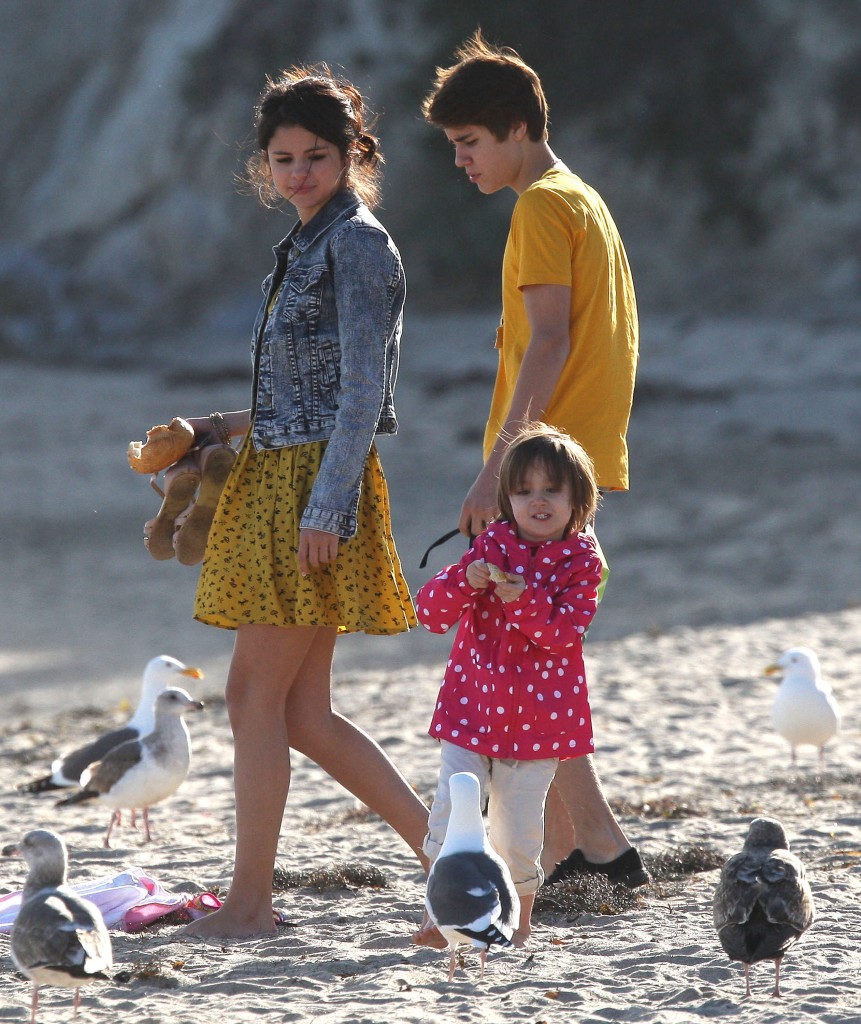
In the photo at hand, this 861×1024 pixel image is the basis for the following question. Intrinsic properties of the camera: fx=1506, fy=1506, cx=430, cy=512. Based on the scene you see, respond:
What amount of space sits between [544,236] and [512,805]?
1.55 m

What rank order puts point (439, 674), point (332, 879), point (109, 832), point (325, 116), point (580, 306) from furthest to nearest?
point (439, 674) → point (109, 832) → point (332, 879) → point (580, 306) → point (325, 116)

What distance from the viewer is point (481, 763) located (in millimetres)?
3969

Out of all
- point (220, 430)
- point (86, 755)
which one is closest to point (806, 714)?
point (86, 755)

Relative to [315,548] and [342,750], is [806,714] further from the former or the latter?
[315,548]

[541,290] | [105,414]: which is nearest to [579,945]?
[541,290]

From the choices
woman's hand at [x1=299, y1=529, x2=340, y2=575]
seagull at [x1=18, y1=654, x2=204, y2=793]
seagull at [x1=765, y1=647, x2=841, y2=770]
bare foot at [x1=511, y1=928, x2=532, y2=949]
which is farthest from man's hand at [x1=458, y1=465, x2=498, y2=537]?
seagull at [x1=765, y1=647, x2=841, y2=770]

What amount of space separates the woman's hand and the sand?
1060 millimetres

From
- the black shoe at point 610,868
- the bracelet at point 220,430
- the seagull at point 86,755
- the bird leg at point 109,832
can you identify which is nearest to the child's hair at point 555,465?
the bracelet at point 220,430

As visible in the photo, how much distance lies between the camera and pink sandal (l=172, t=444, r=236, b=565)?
14.2 feet

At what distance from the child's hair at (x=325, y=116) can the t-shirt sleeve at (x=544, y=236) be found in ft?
1.55

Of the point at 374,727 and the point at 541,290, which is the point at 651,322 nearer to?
the point at 374,727

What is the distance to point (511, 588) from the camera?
3787 millimetres

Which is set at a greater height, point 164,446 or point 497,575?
point 164,446

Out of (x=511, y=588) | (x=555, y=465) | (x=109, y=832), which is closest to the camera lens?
(x=511, y=588)
